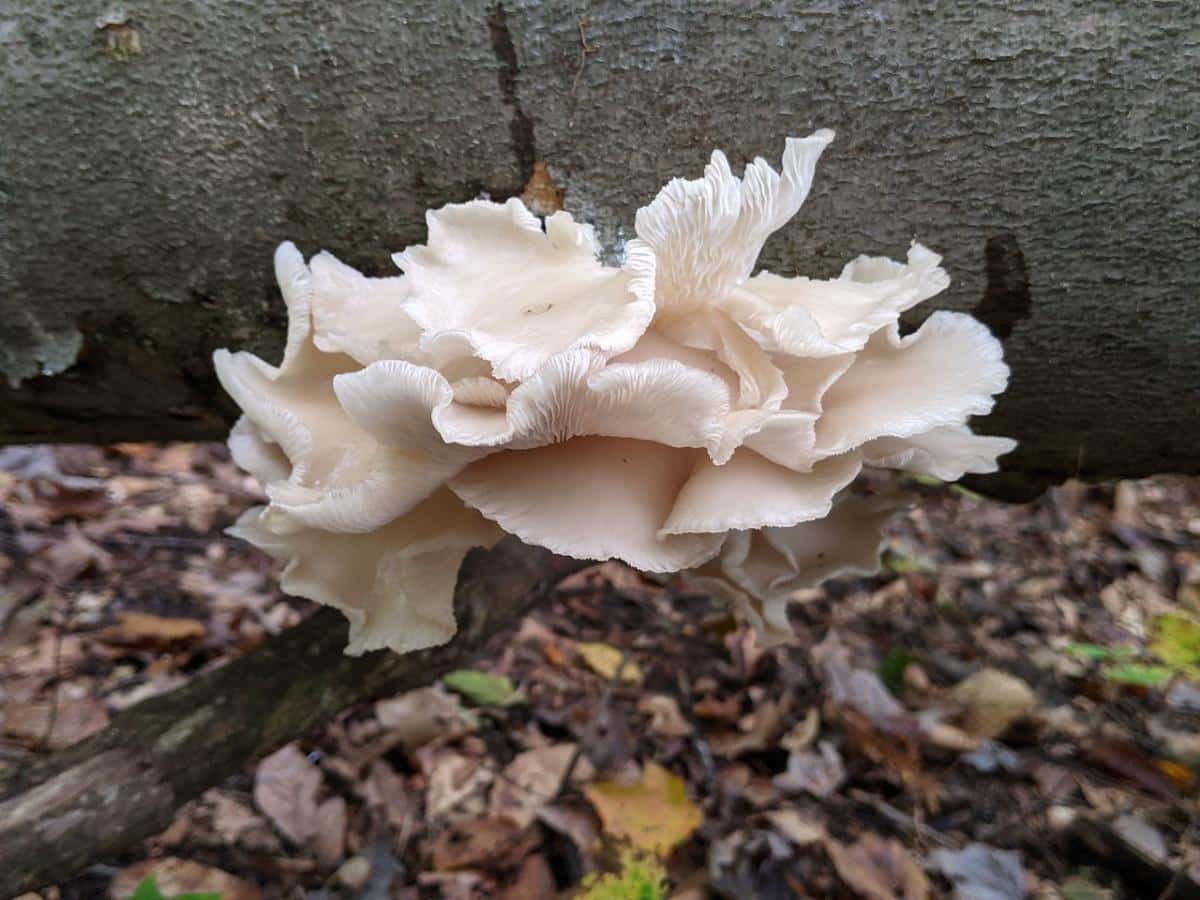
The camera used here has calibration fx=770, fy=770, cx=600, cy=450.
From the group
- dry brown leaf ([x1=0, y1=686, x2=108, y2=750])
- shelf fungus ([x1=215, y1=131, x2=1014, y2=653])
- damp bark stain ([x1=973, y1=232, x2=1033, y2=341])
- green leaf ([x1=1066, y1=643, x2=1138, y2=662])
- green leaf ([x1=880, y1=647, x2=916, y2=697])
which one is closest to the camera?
shelf fungus ([x1=215, y1=131, x2=1014, y2=653])

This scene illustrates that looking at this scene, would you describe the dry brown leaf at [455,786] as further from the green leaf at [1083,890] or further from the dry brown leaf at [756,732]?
the green leaf at [1083,890]

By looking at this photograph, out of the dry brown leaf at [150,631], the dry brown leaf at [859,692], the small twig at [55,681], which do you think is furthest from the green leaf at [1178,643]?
the small twig at [55,681]

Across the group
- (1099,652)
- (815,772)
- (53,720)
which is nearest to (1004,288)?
(815,772)

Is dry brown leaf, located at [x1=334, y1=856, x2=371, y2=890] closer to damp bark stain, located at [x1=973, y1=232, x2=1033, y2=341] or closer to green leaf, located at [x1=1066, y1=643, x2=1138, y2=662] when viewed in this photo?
damp bark stain, located at [x1=973, y1=232, x2=1033, y2=341]

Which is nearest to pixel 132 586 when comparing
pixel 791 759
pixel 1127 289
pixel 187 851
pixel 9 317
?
pixel 187 851

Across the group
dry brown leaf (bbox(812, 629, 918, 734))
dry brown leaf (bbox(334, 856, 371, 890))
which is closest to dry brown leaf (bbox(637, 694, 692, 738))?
dry brown leaf (bbox(812, 629, 918, 734))

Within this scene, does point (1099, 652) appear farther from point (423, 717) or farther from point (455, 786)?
point (423, 717)
